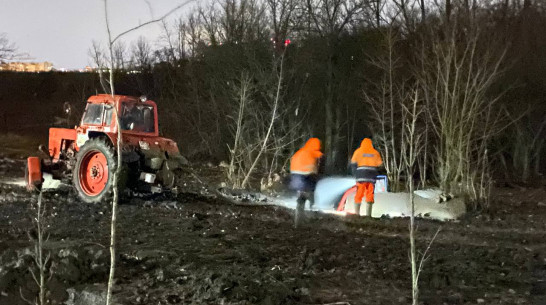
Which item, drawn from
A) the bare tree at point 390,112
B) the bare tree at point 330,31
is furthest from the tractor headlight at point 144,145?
the bare tree at point 330,31

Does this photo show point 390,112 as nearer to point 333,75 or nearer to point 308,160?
point 308,160

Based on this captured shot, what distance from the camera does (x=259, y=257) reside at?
7.34 m

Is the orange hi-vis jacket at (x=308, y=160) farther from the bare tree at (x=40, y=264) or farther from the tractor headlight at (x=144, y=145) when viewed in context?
the bare tree at (x=40, y=264)

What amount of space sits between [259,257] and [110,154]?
506cm

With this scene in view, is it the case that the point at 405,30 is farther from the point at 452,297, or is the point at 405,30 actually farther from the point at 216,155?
the point at 452,297

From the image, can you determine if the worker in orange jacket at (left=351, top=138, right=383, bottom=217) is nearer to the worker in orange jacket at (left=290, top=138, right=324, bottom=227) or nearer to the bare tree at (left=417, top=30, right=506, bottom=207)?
the worker in orange jacket at (left=290, top=138, right=324, bottom=227)

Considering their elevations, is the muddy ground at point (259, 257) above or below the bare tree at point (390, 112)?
below

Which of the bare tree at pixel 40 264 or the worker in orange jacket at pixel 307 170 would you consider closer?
the bare tree at pixel 40 264

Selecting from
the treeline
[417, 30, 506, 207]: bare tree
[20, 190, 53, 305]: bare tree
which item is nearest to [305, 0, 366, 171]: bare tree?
the treeline

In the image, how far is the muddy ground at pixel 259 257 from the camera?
577 cm

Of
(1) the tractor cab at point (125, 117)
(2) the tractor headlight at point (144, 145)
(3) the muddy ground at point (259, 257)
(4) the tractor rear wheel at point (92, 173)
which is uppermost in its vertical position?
(1) the tractor cab at point (125, 117)

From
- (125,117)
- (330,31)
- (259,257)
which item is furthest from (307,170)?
(330,31)

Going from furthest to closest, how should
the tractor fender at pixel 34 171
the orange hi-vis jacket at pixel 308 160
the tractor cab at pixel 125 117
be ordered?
1. the tractor fender at pixel 34 171
2. the tractor cab at pixel 125 117
3. the orange hi-vis jacket at pixel 308 160

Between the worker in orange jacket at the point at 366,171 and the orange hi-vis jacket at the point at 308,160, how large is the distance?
836 mm
